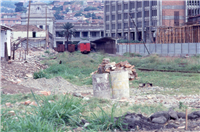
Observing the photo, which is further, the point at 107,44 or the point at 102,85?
the point at 107,44

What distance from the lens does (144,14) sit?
7338cm

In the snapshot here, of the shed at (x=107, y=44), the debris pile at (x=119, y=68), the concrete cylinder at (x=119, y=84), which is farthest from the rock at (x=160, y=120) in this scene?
the shed at (x=107, y=44)

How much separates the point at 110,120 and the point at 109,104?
251 cm

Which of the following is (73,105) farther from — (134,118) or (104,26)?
(104,26)

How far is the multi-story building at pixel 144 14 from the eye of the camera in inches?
2618

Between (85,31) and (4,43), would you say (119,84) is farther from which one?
(85,31)

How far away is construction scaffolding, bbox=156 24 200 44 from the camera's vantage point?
3722cm

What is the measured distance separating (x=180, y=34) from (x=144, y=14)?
118 feet

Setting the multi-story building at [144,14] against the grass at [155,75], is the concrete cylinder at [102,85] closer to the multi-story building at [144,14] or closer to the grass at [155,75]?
the grass at [155,75]

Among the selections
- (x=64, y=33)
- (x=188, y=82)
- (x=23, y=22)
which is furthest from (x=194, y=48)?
(x=23, y=22)

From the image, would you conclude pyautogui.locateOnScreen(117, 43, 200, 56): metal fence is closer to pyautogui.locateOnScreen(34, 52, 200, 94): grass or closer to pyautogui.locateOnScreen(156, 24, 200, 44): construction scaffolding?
pyautogui.locateOnScreen(156, 24, 200, 44): construction scaffolding

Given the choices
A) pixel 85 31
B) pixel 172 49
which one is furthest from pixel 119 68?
pixel 85 31

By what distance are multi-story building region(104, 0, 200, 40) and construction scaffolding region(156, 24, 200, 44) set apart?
11.9 meters

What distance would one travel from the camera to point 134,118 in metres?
5.77
